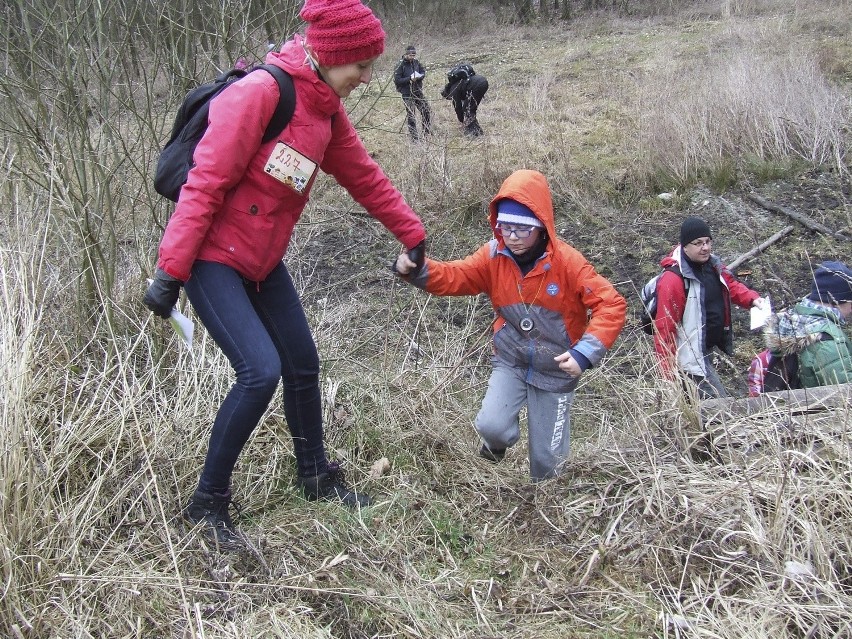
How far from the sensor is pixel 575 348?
10.3 feet

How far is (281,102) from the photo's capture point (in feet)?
8.47

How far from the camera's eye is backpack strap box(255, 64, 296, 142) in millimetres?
2574

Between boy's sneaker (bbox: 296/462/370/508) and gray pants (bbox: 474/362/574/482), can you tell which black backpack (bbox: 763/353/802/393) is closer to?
gray pants (bbox: 474/362/574/482)

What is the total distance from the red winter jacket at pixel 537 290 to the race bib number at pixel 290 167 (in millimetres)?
820

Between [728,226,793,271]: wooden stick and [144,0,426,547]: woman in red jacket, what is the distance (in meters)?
4.38

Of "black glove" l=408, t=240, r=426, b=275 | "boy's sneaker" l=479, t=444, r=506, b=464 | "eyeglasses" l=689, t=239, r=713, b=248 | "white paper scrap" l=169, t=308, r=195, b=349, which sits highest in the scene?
"black glove" l=408, t=240, r=426, b=275

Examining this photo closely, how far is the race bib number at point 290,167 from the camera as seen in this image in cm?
259

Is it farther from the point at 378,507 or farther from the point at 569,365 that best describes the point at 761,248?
the point at 378,507

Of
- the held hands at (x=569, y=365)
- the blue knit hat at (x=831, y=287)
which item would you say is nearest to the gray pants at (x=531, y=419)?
the held hands at (x=569, y=365)

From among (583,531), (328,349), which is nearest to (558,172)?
(328,349)

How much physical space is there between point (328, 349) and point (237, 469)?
3.74 feet

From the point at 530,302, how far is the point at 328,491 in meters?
1.19

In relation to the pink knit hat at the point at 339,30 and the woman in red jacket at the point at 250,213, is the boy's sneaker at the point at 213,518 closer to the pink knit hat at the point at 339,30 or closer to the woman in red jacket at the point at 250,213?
the woman in red jacket at the point at 250,213

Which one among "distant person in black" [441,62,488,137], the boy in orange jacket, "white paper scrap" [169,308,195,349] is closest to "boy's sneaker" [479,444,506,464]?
the boy in orange jacket
